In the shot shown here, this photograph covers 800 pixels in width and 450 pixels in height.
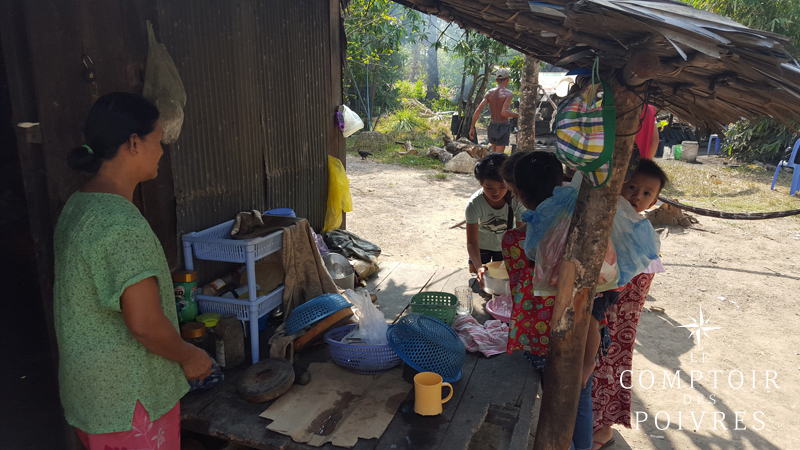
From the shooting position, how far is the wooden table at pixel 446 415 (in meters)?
2.27

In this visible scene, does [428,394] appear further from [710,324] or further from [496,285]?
[710,324]

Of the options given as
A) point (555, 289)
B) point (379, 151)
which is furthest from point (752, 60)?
point (379, 151)

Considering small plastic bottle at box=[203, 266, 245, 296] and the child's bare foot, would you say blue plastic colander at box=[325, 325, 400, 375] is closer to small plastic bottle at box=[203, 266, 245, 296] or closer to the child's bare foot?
small plastic bottle at box=[203, 266, 245, 296]

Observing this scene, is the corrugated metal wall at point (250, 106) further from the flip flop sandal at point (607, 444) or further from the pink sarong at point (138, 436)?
the flip flop sandal at point (607, 444)

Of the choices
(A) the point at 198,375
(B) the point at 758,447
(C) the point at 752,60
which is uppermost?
(C) the point at 752,60

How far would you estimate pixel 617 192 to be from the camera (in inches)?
85.1

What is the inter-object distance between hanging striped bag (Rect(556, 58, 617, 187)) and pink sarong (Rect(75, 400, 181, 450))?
1.92 metres

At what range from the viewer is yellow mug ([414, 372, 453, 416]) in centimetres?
238

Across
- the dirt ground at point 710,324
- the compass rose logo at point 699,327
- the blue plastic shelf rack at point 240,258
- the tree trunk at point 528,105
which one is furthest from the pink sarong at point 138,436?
the tree trunk at point 528,105

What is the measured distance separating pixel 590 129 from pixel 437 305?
1.61 meters

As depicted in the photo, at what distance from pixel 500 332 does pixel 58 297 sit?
245 cm

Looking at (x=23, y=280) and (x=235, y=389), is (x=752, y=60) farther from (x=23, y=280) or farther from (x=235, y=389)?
(x=23, y=280)

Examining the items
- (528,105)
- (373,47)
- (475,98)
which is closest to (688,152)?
(475,98)

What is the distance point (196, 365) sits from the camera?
192cm
